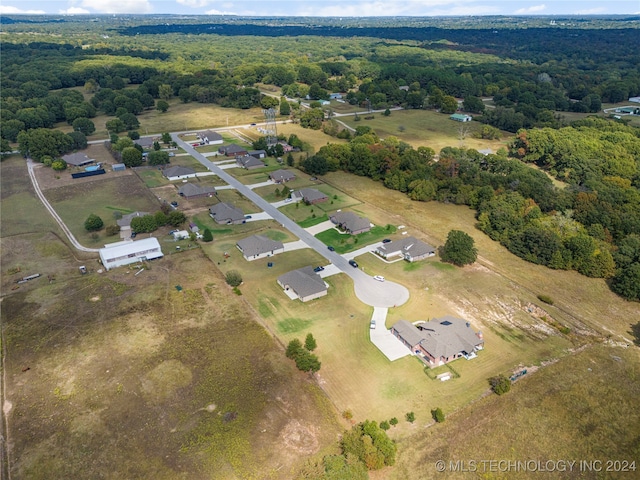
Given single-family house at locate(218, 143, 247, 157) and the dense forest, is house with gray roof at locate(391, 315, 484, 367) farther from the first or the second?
single-family house at locate(218, 143, 247, 157)

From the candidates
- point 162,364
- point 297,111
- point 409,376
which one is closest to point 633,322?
point 409,376

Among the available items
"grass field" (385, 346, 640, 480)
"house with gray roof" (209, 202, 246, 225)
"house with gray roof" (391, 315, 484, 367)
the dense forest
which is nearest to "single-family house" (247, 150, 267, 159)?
the dense forest

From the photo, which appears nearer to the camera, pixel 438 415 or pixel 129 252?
pixel 438 415

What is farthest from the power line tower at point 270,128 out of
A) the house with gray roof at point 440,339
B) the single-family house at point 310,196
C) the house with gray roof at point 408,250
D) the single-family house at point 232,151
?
the house with gray roof at point 440,339

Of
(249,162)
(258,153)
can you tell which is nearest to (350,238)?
(249,162)

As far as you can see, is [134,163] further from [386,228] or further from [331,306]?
[331,306]

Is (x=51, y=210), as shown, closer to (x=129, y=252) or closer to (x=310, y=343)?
(x=129, y=252)
